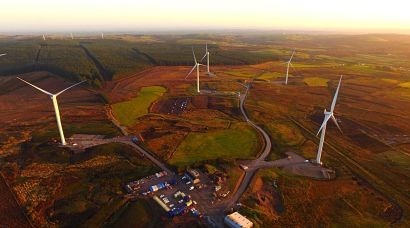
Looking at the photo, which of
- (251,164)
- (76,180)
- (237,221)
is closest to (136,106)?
(76,180)

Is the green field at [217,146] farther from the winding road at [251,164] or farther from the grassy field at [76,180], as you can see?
the grassy field at [76,180]

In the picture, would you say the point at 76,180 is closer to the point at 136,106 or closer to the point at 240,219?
the point at 240,219

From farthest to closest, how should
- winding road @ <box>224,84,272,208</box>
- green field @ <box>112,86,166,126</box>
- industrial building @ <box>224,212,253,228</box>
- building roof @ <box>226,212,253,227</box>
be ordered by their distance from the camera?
green field @ <box>112,86,166,126</box> → winding road @ <box>224,84,272,208</box> → building roof @ <box>226,212,253,227</box> → industrial building @ <box>224,212,253,228</box>

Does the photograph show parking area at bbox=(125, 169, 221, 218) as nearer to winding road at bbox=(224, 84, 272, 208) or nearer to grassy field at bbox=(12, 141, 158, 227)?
grassy field at bbox=(12, 141, 158, 227)

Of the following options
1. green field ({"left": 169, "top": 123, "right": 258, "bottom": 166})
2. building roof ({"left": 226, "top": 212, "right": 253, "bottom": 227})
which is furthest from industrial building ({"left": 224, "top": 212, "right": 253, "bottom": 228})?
green field ({"left": 169, "top": 123, "right": 258, "bottom": 166})

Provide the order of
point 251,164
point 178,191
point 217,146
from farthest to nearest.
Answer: point 217,146
point 251,164
point 178,191

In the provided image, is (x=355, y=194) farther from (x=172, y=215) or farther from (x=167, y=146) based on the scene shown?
(x=167, y=146)
